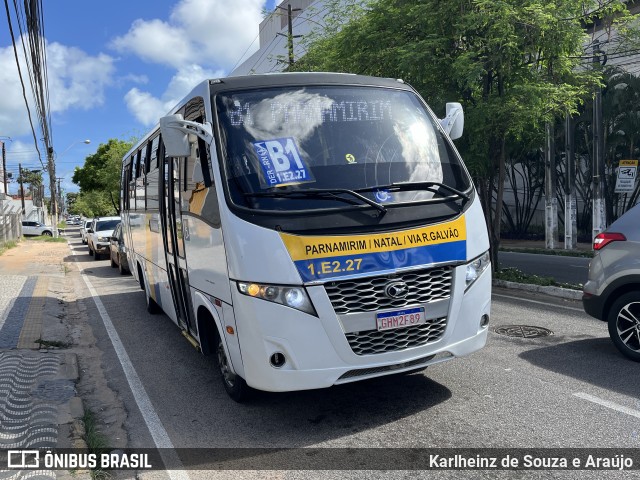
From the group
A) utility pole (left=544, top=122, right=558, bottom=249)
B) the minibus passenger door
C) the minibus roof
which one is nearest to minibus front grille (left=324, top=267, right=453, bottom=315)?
the minibus roof

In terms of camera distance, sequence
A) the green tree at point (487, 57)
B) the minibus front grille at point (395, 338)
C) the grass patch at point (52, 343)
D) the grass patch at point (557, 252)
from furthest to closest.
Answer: the grass patch at point (557, 252) → the green tree at point (487, 57) → the grass patch at point (52, 343) → the minibus front grille at point (395, 338)

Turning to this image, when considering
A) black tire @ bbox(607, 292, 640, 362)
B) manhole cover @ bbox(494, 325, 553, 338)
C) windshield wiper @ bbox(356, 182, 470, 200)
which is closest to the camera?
windshield wiper @ bbox(356, 182, 470, 200)

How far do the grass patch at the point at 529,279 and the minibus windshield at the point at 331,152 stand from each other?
22.9 ft

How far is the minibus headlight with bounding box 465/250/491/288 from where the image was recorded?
4859 mm

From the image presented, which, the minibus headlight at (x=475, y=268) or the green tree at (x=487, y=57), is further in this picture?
the green tree at (x=487, y=57)

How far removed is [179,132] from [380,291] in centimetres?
222

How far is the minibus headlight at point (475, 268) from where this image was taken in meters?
4.86

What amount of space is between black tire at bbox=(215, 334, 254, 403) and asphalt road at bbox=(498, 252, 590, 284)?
9.44 m

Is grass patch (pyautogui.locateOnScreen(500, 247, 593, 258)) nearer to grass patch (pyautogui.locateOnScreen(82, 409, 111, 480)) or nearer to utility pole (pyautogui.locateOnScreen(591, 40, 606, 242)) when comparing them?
utility pole (pyautogui.locateOnScreen(591, 40, 606, 242))

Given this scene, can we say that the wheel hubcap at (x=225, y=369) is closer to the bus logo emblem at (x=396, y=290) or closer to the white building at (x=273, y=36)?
the bus logo emblem at (x=396, y=290)

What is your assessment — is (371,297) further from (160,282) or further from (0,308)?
(0,308)

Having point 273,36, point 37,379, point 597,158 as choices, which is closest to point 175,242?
point 37,379

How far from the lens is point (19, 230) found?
38.6 m

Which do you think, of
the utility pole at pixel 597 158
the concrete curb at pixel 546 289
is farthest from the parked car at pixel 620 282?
the utility pole at pixel 597 158
